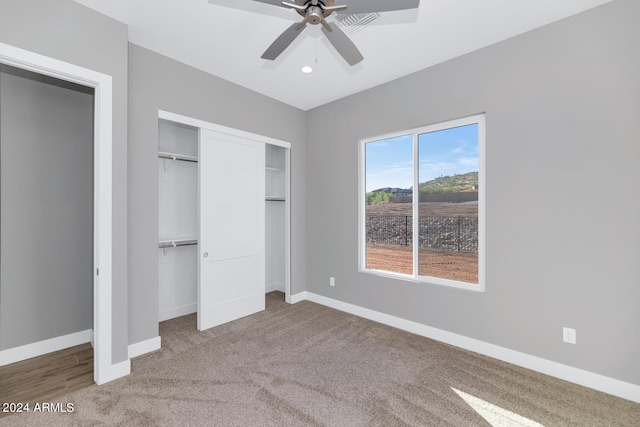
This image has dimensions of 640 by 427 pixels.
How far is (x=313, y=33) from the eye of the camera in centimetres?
250

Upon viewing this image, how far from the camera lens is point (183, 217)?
12.0ft

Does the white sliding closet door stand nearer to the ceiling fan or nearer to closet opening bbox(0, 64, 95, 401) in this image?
closet opening bbox(0, 64, 95, 401)

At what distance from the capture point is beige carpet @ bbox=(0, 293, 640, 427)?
1896mm

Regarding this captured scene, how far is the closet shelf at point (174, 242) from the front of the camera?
3268 millimetres

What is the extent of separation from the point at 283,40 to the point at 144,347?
2977mm

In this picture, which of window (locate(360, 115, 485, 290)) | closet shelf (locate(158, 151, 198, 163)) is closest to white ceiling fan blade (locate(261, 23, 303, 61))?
closet shelf (locate(158, 151, 198, 163))

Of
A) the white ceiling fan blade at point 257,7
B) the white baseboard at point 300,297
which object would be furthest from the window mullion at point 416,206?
the white ceiling fan blade at point 257,7

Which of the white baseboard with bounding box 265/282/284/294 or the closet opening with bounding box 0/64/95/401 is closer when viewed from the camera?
the closet opening with bounding box 0/64/95/401

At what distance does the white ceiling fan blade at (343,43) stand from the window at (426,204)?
152 centimetres

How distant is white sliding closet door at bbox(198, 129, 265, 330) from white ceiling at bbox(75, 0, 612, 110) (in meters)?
0.87

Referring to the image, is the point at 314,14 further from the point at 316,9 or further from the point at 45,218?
the point at 45,218

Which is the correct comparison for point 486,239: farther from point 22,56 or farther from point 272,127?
point 22,56

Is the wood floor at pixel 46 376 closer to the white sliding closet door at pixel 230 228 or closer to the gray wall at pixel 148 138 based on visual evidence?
the gray wall at pixel 148 138

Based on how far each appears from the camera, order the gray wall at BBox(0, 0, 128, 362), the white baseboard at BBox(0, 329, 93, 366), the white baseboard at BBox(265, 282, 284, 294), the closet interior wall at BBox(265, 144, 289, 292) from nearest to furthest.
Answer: the gray wall at BBox(0, 0, 128, 362) → the white baseboard at BBox(0, 329, 93, 366) → the closet interior wall at BBox(265, 144, 289, 292) → the white baseboard at BBox(265, 282, 284, 294)
